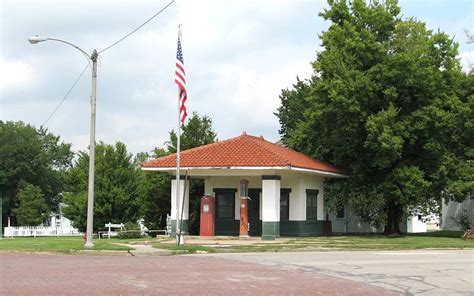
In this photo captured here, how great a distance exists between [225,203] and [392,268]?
16.9 meters

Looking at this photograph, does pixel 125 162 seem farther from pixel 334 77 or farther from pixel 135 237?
pixel 334 77

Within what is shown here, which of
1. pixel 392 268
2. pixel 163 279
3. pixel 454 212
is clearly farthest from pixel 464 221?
pixel 163 279

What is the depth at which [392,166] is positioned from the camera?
35.2 meters

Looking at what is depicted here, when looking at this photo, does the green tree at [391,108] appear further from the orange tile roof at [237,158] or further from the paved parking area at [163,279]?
the paved parking area at [163,279]

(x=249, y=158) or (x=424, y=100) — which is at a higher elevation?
(x=424, y=100)

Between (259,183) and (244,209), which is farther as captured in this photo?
(259,183)

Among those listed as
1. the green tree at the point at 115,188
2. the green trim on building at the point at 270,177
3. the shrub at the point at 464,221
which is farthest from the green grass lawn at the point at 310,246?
the green tree at the point at 115,188

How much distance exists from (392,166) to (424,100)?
3955mm

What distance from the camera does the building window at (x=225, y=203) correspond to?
1323 inches

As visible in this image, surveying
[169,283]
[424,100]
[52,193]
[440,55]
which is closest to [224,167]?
[424,100]

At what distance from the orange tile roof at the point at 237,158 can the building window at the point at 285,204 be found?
6.09 feet

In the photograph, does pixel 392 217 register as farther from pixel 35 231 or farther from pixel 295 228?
pixel 35 231

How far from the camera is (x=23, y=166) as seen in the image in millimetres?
85438

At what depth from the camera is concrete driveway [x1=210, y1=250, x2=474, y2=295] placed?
13.9 metres
